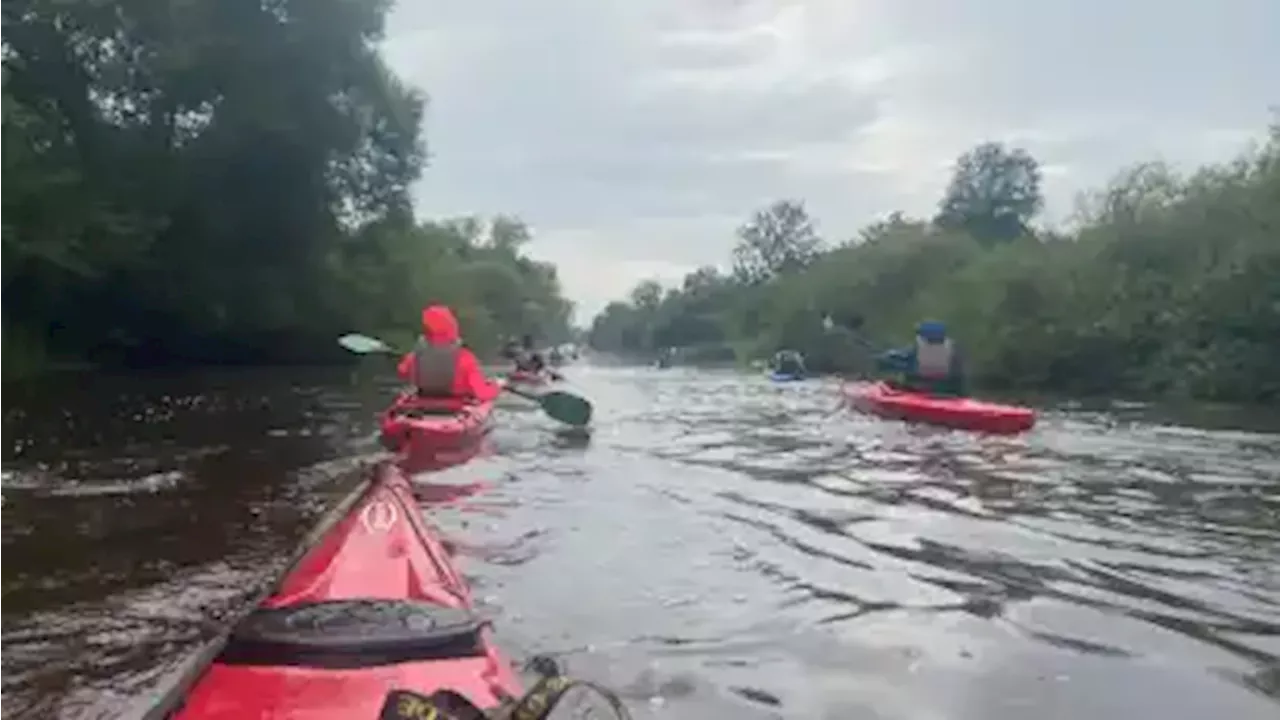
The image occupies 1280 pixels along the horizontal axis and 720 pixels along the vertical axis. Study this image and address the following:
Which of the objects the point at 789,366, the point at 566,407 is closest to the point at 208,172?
the point at 789,366

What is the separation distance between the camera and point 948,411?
15.1m

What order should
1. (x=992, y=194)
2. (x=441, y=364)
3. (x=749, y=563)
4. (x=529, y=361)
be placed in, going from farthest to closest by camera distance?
(x=992, y=194) → (x=529, y=361) → (x=441, y=364) → (x=749, y=563)

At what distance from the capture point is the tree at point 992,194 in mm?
71750

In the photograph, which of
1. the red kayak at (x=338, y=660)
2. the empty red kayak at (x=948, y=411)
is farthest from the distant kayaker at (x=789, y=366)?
the red kayak at (x=338, y=660)

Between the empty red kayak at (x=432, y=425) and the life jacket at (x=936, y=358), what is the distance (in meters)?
6.38

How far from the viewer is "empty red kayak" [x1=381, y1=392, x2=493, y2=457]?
11.2 metres

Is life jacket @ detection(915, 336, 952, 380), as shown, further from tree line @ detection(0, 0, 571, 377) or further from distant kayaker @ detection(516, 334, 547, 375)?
tree line @ detection(0, 0, 571, 377)

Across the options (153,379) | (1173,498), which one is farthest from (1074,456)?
(153,379)

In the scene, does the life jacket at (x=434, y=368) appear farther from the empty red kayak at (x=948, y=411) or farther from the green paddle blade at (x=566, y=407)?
the empty red kayak at (x=948, y=411)

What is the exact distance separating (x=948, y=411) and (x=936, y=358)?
4.17ft

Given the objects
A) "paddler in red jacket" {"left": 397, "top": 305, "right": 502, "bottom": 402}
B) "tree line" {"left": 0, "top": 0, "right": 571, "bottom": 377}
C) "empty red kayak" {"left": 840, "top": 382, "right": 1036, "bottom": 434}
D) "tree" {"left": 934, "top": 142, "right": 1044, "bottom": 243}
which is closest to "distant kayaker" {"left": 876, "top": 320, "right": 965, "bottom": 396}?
"empty red kayak" {"left": 840, "top": 382, "right": 1036, "bottom": 434}

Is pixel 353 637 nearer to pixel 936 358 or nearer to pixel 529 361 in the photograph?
pixel 936 358

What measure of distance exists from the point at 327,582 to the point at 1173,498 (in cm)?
781

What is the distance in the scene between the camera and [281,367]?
3294cm
